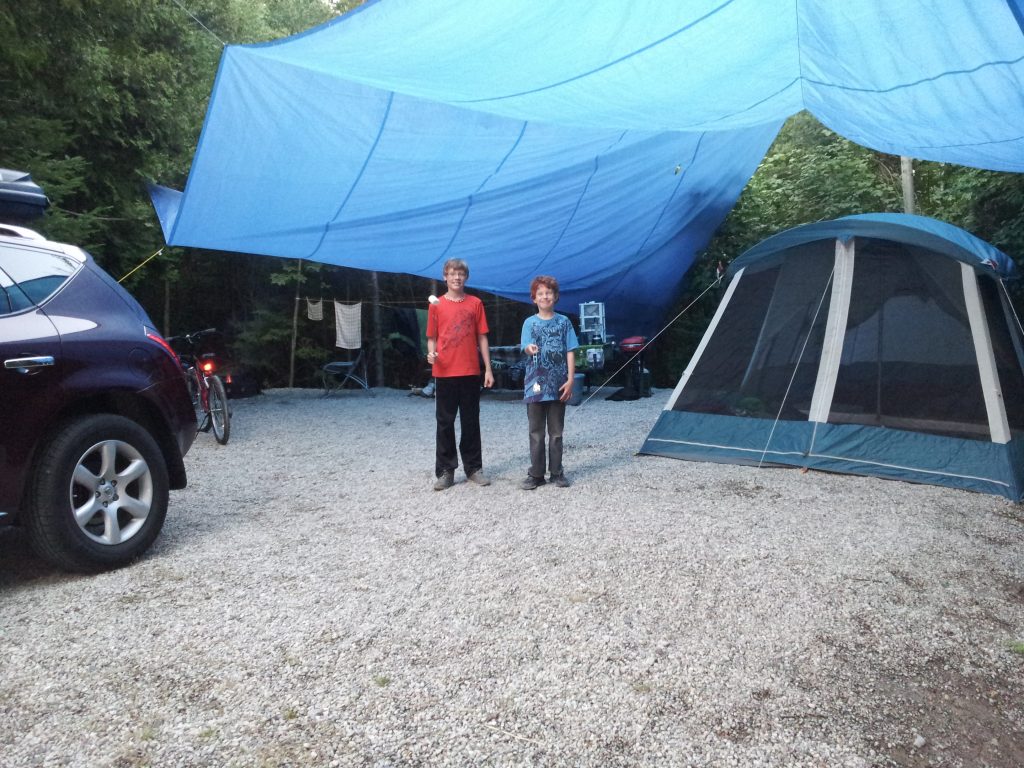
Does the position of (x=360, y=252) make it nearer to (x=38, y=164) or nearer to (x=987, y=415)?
(x=38, y=164)

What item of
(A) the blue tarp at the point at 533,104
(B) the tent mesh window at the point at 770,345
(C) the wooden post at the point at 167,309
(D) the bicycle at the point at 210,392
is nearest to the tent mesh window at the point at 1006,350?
(A) the blue tarp at the point at 533,104

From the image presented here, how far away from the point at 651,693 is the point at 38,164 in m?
6.23

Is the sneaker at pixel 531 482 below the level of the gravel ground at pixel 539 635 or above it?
above

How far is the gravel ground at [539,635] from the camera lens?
1617mm

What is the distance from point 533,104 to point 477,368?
61.8 inches

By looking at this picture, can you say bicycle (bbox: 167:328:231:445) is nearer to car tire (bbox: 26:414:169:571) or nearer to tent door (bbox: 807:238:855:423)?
car tire (bbox: 26:414:169:571)

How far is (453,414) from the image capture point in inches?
159

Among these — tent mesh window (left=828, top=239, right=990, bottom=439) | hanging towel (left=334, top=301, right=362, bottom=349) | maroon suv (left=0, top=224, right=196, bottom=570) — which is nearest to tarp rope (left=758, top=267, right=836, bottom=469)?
tent mesh window (left=828, top=239, right=990, bottom=439)

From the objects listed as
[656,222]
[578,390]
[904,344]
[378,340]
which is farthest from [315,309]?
[904,344]

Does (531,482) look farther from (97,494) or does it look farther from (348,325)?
(348,325)

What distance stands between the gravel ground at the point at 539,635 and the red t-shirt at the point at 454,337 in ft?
2.65

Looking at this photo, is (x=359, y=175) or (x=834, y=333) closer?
(x=834, y=333)

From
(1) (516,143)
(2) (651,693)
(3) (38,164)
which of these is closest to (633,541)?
(2) (651,693)

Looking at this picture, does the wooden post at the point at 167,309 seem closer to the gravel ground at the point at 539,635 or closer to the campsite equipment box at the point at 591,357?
the campsite equipment box at the point at 591,357
